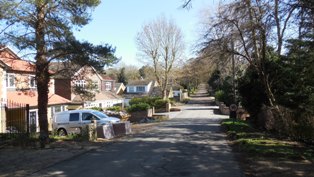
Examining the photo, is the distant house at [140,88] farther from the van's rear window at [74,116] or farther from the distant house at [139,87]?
the van's rear window at [74,116]

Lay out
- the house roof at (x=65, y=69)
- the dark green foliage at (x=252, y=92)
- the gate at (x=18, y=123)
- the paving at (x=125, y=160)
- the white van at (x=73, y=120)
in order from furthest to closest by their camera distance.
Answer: the dark green foliage at (x=252, y=92) < the white van at (x=73, y=120) < the gate at (x=18, y=123) < the house roof at (x=65, y=69) < the paving at (x=125, y=160)

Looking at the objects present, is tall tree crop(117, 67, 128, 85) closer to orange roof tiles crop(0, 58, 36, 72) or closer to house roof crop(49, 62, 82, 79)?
orange roof tiles crop(0, 58, 36, 72)

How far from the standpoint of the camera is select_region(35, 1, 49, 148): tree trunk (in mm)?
17466

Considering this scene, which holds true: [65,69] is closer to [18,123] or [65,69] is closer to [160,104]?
[18,123]

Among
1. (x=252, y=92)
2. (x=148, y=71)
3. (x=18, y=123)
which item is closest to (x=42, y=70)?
(x=18, y=123)

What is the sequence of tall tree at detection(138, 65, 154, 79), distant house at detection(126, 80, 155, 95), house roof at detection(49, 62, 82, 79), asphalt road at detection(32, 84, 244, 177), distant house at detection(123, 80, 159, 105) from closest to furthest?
1. asphalt road at detection(32, 84, 244, 177)
2. house roof at detection(49, 62, 82, 79)
3. tall tree at detection(138, 65, 154, 79)
4. distant house at detection(123, 80, 159, 105)
5. distant house at detection(126, 80, 155, 95)

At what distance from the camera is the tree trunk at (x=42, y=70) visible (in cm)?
1747

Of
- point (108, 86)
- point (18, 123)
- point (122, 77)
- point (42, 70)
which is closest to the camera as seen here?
point (42, 70)

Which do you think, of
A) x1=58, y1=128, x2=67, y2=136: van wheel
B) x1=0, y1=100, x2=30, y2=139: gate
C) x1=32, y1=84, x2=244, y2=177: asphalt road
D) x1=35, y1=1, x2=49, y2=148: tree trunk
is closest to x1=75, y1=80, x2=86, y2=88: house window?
x1=35, y1=1, x2=49, y2=148: tree trunk

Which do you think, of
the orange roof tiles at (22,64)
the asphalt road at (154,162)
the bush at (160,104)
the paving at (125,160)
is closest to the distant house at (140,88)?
the bush at (160,104)

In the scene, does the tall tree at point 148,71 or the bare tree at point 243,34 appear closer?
the bare tree at point 243,34

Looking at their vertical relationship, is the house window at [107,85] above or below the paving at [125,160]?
above

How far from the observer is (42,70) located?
1808cm

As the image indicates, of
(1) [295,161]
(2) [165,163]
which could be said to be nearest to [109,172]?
(2) [165,163]
